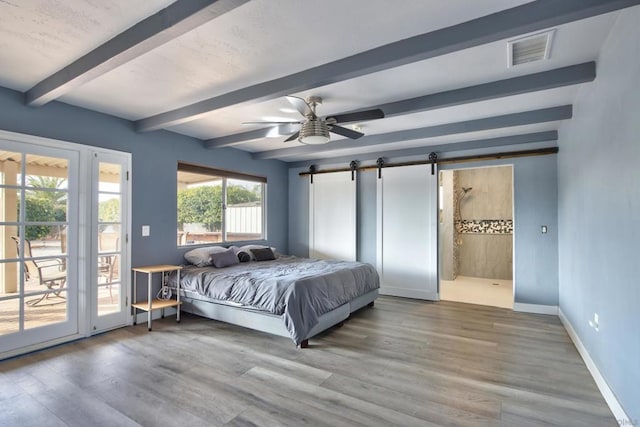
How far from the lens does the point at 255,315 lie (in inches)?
150

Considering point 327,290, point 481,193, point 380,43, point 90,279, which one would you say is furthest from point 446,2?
point 481,193

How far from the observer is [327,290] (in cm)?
387

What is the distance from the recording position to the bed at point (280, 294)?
11.5ft

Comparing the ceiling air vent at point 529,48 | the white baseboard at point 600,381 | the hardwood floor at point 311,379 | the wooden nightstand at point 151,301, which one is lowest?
the hardwood floor at point 311,379

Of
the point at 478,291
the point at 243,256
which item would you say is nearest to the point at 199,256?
the point at 243,256

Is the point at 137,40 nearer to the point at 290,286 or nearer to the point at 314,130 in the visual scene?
the point at 314,130

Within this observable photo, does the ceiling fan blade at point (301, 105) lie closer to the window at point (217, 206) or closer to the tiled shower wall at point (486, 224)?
the window at point (217, 206)

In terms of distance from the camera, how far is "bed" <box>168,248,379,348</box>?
3500 millimetres

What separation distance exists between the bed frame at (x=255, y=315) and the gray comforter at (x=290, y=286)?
0.32 feet

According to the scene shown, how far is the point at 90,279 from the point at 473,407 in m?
4.09

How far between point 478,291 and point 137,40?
6419 mm

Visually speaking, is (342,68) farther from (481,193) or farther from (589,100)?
(481,193)

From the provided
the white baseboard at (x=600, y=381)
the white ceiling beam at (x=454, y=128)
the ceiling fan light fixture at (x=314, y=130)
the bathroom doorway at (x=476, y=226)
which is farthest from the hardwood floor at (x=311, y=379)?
the bathroom doorway at (x=476, y=226)

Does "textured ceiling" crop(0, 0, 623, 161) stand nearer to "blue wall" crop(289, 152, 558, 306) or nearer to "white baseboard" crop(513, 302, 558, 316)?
"blue wall" crop(289, 152, 558, 306)
